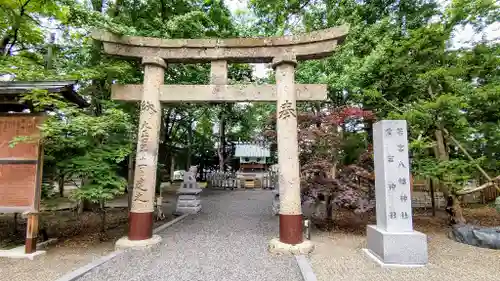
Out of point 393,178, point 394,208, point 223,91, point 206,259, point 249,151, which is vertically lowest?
point 206,259

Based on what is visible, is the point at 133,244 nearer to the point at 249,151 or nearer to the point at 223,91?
the point at 223,91

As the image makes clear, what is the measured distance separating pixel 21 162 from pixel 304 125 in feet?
24.5

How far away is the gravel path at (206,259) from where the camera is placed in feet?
15.9

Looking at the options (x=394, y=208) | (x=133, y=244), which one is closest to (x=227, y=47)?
(x=133, y=244)

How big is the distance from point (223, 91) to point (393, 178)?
170 inches

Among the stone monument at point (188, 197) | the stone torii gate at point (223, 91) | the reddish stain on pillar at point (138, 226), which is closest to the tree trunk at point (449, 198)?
the stone torii gate at point (223, 91)

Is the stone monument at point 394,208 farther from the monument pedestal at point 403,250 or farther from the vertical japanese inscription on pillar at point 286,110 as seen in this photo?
the vertical japanese inscription on pillar at point 286,110

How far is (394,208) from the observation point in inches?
222

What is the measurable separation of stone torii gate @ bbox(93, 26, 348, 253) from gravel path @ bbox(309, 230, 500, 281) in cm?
75

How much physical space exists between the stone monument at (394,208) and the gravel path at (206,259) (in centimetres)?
184

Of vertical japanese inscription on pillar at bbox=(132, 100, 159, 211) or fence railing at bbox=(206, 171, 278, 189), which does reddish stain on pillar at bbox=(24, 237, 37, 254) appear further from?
fence railing at bbox=(206, 171, 278, 189)

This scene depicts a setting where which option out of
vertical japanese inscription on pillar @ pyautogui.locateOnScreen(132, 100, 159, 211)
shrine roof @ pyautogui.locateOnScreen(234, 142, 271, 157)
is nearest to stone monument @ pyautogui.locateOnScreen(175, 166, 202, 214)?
vertical japanese inscription on pillar @ pyautogui.locateOnScreen(132, 100, 159, 211)

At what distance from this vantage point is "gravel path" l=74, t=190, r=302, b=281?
4.86m

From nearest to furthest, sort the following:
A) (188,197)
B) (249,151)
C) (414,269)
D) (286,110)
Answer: (414,269), (286,110), (188,197), (249,151)
